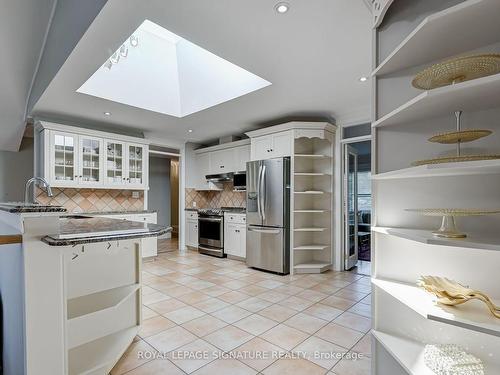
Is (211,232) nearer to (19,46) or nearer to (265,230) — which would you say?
(265,230)

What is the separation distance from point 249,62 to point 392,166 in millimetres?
1654

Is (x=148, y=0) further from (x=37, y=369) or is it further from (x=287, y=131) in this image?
(x=287, y=131)

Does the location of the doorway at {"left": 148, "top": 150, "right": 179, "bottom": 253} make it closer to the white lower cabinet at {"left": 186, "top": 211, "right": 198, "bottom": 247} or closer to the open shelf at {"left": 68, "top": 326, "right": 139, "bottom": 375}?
the white lower cabinet at {"left": 186, "top": 211, "right": 198, "bottom": 247}

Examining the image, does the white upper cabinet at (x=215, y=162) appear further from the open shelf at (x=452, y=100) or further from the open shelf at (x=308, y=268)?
the open shelf at (x=452, y=100)

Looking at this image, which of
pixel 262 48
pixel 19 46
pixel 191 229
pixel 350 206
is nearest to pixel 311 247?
pixel 350 206

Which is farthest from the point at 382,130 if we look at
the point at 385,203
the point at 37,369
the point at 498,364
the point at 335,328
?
the point at 37,369

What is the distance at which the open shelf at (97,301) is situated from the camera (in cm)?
175

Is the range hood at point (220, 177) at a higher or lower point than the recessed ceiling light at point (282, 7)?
lower

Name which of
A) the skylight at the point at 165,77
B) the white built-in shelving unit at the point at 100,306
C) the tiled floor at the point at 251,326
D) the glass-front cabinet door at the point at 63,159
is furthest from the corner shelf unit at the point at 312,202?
the glass-front cabinet door at the point at 63,159

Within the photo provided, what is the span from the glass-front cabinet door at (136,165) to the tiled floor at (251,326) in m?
1.77

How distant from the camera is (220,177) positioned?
5.54 m

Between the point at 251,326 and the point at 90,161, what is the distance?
11.9 feet

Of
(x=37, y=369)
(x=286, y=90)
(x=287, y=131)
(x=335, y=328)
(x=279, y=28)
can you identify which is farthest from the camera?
(x=287, y=131)

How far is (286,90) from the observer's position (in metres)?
3.12
